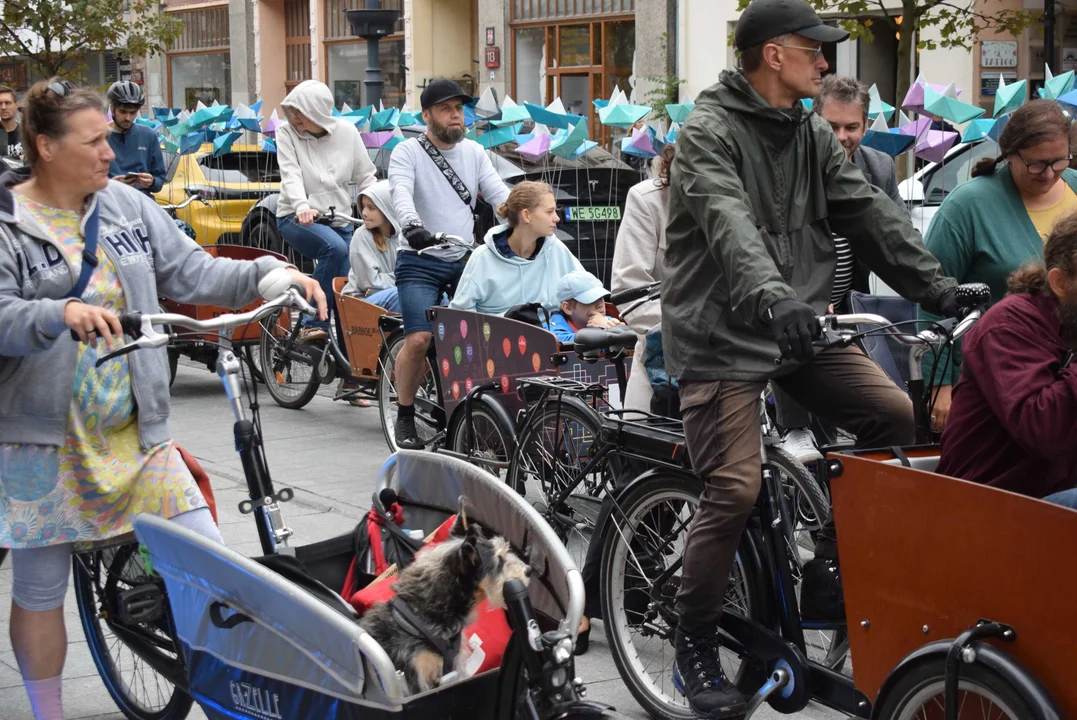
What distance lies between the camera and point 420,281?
292 inches

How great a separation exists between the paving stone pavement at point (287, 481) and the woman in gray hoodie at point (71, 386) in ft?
2.70

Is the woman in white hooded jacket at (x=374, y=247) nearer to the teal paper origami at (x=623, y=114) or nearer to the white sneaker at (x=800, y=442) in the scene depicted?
the teal paper origami at (x=623, y=114)

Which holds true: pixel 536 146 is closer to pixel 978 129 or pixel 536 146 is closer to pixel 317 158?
pixel 317 158

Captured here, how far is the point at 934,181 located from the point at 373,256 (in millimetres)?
4161

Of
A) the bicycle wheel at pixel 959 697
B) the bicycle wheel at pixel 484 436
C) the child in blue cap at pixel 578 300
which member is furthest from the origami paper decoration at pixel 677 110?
the bicycle wheel at pixel 959 697

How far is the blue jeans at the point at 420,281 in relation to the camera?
291 inches

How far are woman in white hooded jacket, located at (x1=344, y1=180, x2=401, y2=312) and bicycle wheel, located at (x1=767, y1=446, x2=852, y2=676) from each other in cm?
457

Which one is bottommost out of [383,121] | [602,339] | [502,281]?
[602,339]

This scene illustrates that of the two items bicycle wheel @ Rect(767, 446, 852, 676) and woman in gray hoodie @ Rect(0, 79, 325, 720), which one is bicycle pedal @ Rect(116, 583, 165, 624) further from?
bicycle wheel @ Rect(767, 446, 852, 676)

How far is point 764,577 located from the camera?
3809mm

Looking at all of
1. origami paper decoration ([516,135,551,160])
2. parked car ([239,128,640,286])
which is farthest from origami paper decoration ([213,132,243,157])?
origami paper decoration ([516,135,551,160])

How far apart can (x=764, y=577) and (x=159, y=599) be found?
5.44 feet

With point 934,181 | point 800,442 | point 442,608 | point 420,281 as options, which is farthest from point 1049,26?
point 442,608

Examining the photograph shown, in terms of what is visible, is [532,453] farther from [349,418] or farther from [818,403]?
[349,418]
